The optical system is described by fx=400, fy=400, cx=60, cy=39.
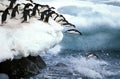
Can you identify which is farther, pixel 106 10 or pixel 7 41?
pixel 106 10

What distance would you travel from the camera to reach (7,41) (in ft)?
37.9

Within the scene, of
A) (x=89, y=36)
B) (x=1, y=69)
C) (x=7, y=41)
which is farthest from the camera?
(x=89, y=36)

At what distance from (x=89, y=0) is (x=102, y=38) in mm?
5677

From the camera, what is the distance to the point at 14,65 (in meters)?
13.3

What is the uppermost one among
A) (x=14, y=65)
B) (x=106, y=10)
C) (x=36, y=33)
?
(x=36, y=33)

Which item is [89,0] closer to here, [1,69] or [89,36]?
[89,36]

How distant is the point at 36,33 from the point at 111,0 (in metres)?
27.5

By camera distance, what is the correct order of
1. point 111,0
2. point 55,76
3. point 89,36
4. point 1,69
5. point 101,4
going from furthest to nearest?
point 111,0 → point 101,4 → point 89,36 → point 55,76 → point 1,69

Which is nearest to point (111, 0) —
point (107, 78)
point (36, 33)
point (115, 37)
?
point (115, 37)

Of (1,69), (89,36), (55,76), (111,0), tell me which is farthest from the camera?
(111,0)

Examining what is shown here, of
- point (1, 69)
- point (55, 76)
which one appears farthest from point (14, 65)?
point (55, 76)

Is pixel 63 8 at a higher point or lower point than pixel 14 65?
lower

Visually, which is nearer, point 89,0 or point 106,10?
point 106,10

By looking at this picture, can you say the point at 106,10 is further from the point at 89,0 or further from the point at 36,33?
the point at 36,33
